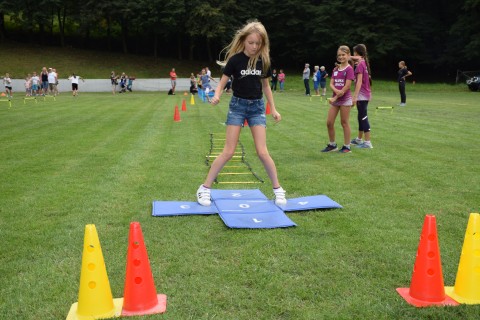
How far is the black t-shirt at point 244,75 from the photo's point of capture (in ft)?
17.5

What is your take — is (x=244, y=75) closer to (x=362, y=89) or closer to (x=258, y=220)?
(x=258, y=220)

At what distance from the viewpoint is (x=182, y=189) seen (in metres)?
6.34

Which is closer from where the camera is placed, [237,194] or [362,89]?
[237,194]

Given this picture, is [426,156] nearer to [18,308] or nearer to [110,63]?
[18,308]

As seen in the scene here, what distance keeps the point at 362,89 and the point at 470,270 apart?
22.7ft

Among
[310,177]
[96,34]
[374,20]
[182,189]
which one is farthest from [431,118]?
[96,34]

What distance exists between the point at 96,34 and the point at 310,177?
61.9 metres

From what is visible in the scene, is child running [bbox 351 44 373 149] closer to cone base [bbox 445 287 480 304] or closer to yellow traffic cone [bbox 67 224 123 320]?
cone base [bbox 445 287 480 304]

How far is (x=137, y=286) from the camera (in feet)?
10.1

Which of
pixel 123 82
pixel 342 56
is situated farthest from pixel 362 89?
pixel 123 82

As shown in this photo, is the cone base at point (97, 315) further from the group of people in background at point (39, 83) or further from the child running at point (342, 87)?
the group of people in background at point (39, 83)

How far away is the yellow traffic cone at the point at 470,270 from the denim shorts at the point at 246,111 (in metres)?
2.76

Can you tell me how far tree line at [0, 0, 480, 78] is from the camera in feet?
166

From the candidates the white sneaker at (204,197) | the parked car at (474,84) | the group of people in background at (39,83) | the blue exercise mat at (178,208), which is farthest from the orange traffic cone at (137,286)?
the parked car at (474,84)
